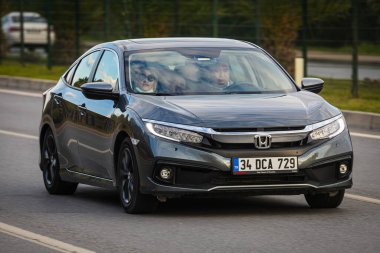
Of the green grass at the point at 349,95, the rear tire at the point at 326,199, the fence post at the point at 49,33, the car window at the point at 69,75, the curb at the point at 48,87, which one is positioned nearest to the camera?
the rear tire at the point at 326,199

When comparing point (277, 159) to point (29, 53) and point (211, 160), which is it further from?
point (29, 53)

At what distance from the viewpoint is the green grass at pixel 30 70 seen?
32312mm

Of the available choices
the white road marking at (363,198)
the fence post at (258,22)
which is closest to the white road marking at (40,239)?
the white road marking at (363,198)

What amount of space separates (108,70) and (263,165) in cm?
230

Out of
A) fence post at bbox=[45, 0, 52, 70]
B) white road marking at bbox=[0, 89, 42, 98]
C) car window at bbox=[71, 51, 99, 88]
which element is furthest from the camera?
fence post at bbox=[45, 0, 52, 70]

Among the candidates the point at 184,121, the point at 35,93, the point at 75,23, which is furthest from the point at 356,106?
the point at 75,23

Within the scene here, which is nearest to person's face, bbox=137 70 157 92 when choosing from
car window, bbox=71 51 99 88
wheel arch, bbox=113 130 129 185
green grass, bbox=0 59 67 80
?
wheel arch, bbox=113 130 129 185

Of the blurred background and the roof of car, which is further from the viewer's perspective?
the blurred background

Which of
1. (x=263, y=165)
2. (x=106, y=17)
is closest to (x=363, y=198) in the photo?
(x=263, y=165)

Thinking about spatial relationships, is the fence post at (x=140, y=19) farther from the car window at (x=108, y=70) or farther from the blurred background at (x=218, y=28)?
the car window at (x=108, y=70)

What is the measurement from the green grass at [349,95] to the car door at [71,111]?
31.3ft

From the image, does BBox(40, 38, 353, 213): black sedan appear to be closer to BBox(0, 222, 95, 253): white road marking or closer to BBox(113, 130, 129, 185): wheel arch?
BBox(113, 130, 129, 185): wheel arch

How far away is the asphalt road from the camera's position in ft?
28.2

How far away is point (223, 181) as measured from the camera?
32.3 ft
